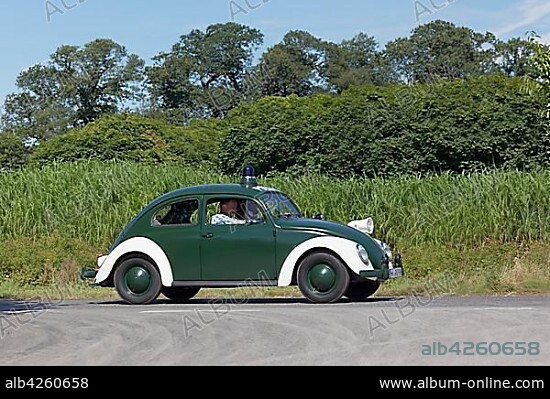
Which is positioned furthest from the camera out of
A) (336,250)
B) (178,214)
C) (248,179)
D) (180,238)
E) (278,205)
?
(248,179)

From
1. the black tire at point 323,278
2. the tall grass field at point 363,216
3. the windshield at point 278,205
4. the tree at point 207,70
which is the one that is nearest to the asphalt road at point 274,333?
the black tire at point 323,278

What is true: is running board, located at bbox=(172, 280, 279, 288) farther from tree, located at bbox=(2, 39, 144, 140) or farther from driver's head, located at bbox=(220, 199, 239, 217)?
tree, located at bbox=(2, 39, 144, 140)

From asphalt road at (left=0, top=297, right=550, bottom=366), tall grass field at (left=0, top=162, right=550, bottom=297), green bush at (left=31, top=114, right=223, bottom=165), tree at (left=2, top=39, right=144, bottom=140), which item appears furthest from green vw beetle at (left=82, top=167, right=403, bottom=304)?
tree at (left=2, top=39, right=144, bottom=140)

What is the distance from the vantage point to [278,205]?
14875 millimetres

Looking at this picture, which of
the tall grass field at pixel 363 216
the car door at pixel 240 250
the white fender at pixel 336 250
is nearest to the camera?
the white fender at pixel 336 250

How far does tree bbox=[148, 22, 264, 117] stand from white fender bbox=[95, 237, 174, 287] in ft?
160

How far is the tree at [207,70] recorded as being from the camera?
63.6 m

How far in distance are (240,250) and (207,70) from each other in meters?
51.6

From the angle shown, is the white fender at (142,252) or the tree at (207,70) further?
the tree at (207,70)

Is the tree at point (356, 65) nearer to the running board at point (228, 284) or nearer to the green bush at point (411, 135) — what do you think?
the green bush at point (411, 135)

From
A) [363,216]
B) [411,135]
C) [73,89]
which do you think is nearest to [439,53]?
[73,89]

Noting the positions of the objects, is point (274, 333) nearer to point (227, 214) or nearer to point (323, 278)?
point (323, 278)

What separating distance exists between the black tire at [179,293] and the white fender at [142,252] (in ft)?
2.50

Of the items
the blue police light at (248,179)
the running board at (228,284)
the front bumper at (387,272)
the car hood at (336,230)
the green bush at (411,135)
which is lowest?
the running board at (228,284)
